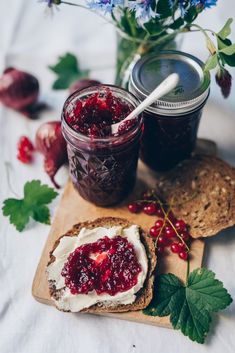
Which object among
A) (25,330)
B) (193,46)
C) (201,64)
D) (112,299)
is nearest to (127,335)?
(112,299)

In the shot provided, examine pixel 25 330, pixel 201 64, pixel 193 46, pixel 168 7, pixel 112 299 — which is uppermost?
pixel 168 7

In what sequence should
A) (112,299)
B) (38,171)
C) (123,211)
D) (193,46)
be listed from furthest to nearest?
(193,46)
(38,171)
(123,211)
(112,299)

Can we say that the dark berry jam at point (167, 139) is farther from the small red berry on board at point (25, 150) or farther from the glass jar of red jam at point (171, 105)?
the small red berry on board at point (25, 150)

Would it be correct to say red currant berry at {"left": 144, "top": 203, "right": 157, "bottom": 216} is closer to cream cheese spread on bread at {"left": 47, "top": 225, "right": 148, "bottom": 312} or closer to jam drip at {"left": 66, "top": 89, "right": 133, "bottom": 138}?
cream cheese spread on bread at {"left": 47, "top": 225, "right": 148, "bottom": 312}

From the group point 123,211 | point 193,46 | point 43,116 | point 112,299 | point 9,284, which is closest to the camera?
point 112,299

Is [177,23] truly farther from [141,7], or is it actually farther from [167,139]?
[167,139]

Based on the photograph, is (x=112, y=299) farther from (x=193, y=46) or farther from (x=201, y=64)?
(x=193, y=46)
